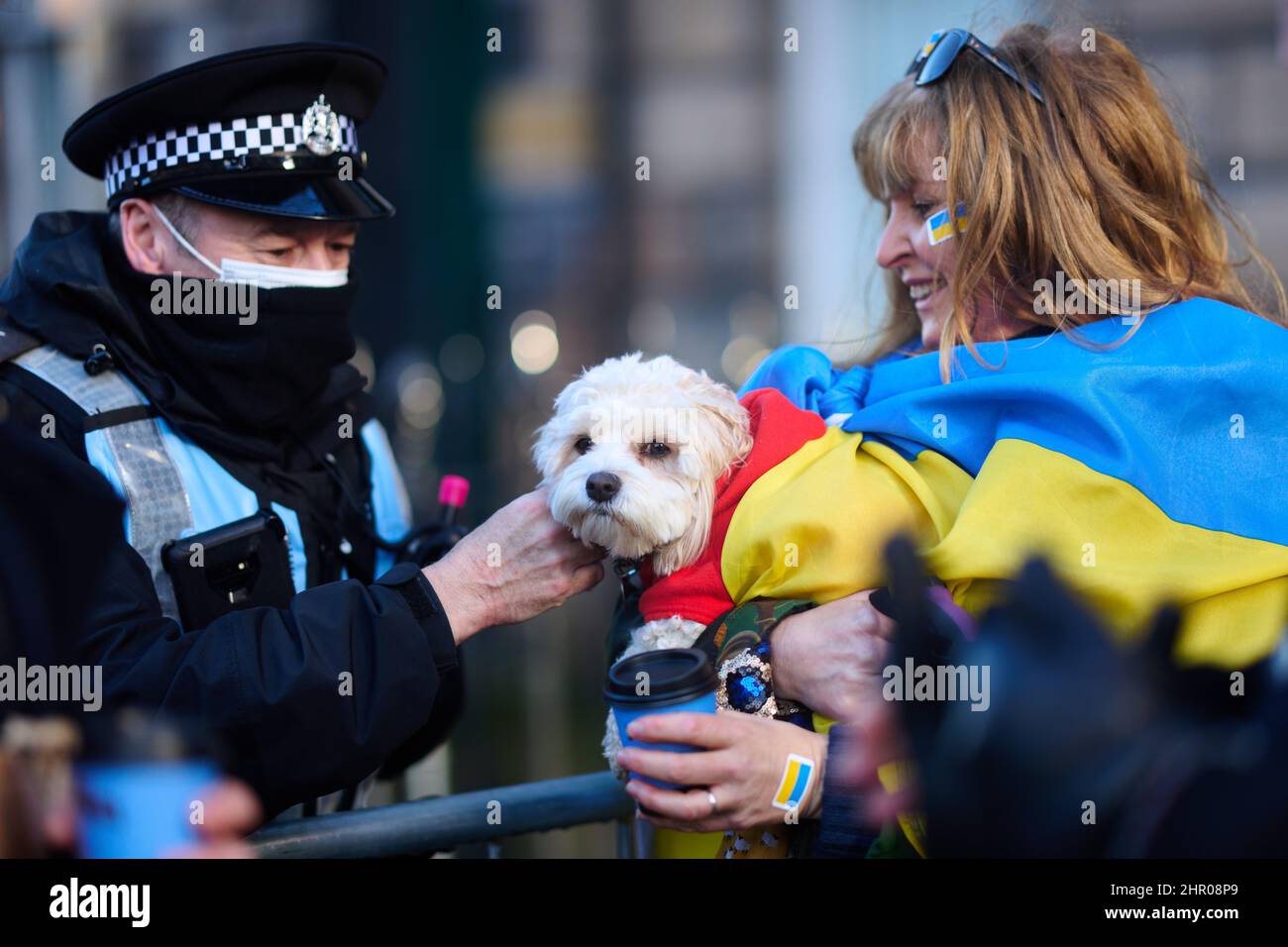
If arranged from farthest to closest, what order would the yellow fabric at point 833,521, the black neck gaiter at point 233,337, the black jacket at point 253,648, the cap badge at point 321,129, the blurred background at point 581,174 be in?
the blurred background at point 581,174
the cap badge at point 321,129
the black neck gaiter at point 233,337
the yellow fabric at point 833,521
the black jacket at point 253,648

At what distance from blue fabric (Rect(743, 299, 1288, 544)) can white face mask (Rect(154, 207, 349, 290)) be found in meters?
1.29

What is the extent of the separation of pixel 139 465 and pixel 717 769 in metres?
1.29

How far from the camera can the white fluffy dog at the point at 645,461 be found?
2.16 meters

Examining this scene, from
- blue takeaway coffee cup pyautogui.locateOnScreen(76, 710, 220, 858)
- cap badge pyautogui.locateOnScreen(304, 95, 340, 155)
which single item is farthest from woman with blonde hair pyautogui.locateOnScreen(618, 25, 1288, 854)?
cap badge pyautogui.locateOnScreen(304, 95, 340, 155)

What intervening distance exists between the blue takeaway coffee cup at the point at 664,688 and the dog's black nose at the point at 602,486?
1.19ft

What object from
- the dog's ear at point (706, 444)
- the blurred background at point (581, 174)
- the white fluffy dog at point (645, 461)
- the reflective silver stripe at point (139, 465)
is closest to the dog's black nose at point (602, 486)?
the white fluffy dog at point (645, 461)

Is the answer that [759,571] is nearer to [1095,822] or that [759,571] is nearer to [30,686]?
[1095,822]

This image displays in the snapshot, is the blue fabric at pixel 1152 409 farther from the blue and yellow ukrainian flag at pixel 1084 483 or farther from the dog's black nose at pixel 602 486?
the dog's black nose at pixel 602 486

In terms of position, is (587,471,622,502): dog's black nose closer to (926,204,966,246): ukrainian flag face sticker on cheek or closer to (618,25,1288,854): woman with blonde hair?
(618,25,1288,854): woman with blonde hair

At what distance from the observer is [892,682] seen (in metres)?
1.56

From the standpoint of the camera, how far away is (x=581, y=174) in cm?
884

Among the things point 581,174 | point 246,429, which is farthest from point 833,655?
point 581,174

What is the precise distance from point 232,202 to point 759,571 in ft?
4.62
